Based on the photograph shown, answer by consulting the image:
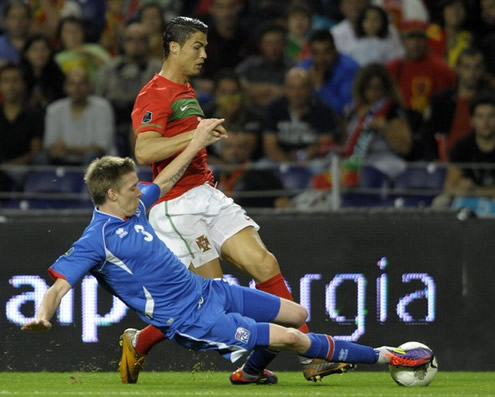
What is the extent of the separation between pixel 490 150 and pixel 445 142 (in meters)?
0.97

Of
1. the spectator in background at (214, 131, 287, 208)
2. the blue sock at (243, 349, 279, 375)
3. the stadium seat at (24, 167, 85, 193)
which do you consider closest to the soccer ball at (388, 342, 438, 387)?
the blue sock at (243, 349, 279, 375)

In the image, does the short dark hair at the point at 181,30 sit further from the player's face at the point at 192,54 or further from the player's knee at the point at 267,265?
the player's knee at the point at 267,265

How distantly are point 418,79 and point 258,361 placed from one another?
21.2 ft

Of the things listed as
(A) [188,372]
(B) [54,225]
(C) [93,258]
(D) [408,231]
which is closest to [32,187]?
(B) [54,225]

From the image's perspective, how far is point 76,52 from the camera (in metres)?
13.4

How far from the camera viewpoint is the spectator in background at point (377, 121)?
11898 mm

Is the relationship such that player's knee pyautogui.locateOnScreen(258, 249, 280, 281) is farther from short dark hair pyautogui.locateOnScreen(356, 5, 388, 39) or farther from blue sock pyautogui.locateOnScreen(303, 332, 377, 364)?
short dark hair pyautogui.locateOnScreen(356, 5, 388, 39)

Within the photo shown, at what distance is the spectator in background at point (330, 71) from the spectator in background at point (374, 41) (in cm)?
33

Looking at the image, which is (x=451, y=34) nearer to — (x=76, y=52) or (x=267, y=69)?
(x=267, y=69)

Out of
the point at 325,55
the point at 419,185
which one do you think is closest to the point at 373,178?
the point at 419,185

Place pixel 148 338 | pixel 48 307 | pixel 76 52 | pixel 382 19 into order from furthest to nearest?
pixel 76 52 → pixel 382 19 → pixel 148 338 → pixel 48 307

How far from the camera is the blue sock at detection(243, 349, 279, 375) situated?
23.8 feet

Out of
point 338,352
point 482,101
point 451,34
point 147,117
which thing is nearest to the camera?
point 338,352

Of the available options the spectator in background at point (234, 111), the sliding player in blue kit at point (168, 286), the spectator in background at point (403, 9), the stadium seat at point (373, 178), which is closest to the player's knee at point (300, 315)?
the sliding player in blue kit at point (168, 286)
